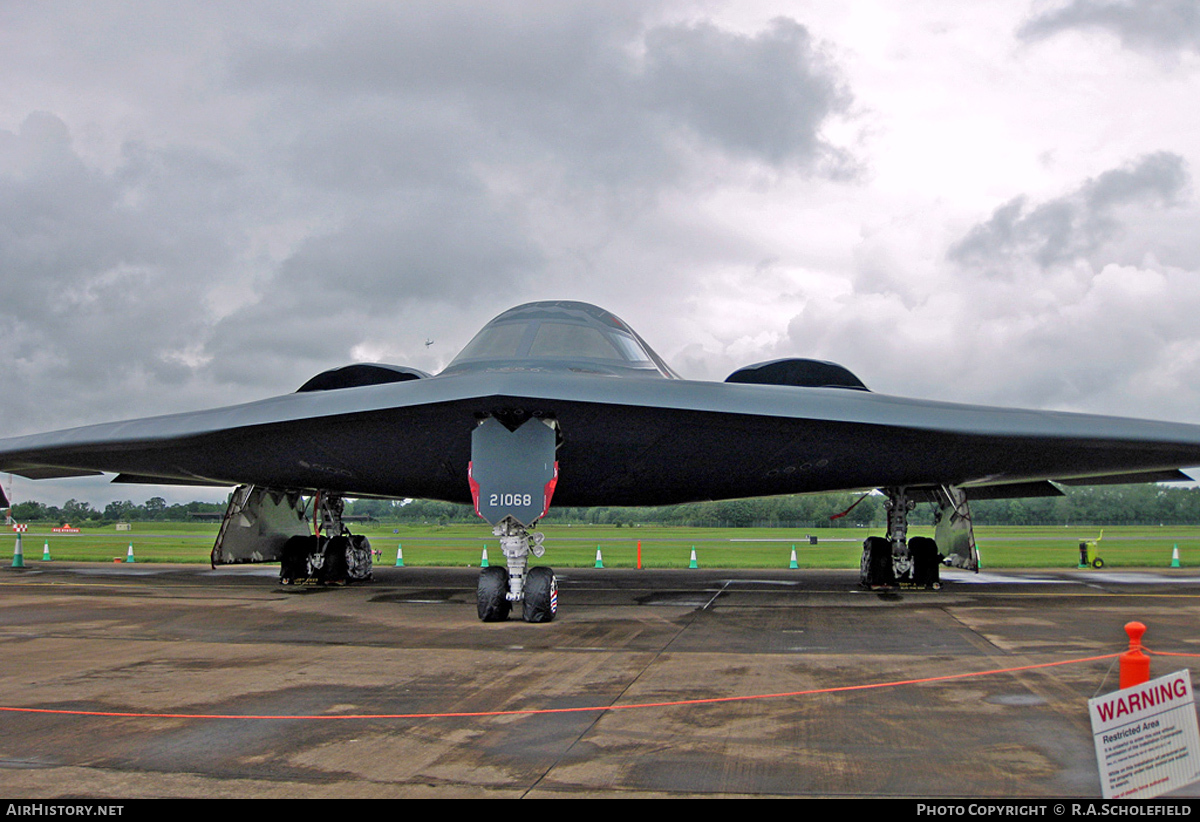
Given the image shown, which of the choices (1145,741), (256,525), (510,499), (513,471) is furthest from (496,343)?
(1145,741)

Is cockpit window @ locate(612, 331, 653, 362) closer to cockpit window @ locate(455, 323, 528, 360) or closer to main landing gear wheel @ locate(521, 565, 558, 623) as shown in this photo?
cockpit window @ locate(455, 323, 528, 360)

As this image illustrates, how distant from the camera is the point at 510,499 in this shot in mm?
8930

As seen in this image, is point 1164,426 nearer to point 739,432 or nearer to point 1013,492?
point 739,432

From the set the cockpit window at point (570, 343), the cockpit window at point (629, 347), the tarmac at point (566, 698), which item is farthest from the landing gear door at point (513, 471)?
the cockpit window at point (629, 347)

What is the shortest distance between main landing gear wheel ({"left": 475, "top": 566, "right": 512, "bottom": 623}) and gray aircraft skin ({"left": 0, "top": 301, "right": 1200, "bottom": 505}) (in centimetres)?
175

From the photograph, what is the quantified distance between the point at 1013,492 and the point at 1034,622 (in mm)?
11356

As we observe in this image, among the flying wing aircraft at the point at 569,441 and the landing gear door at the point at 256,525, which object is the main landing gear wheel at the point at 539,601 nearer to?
the flying wing aircraft at the point at 569,441

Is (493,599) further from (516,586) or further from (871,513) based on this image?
(871,513)

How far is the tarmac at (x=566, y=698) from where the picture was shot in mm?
3779

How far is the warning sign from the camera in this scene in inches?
126

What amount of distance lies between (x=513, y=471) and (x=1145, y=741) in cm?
661

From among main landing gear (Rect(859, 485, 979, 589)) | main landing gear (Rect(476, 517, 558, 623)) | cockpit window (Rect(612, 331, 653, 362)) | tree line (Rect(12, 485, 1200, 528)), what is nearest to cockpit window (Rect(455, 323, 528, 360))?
cockpit window (Rect(612, 331, 653, 362))

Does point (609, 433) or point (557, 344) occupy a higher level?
point (557, 344)
